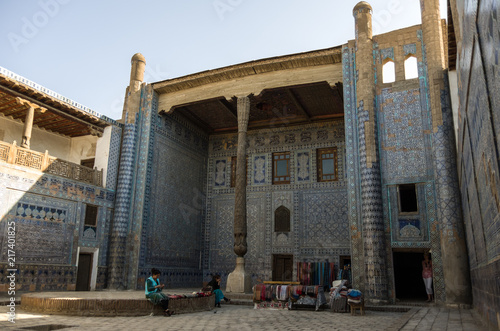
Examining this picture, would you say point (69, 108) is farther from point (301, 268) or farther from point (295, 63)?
point (301, 268)

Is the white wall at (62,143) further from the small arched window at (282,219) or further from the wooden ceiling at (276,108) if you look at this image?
the small arched window at (282,219)

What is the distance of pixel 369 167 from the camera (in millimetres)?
11031

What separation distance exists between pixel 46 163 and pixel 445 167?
35.5 ft

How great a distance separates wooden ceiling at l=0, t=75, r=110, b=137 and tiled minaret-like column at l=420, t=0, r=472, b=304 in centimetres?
1025

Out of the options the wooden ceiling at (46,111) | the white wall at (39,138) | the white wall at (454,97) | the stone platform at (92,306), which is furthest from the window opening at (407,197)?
the white wall at (39,138)

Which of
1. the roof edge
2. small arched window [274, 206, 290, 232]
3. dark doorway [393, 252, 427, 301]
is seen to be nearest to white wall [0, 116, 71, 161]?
the roof edge

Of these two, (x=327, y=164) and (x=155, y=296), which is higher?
(x=327, y=164)

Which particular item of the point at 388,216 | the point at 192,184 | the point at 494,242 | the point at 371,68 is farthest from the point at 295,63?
the point at 494,242

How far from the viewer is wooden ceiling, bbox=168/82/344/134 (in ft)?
46.5

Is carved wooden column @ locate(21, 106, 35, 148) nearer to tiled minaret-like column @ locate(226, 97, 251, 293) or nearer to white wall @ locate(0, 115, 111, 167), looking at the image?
white wall @ locate(0, 115, 111, 167)

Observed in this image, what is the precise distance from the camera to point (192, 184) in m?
16.5

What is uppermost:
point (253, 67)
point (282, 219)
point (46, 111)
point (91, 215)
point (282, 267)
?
point (253, 67)

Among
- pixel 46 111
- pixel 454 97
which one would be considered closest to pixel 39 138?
pixel 46 111

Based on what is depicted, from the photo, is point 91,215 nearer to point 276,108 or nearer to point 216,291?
point 216,291
